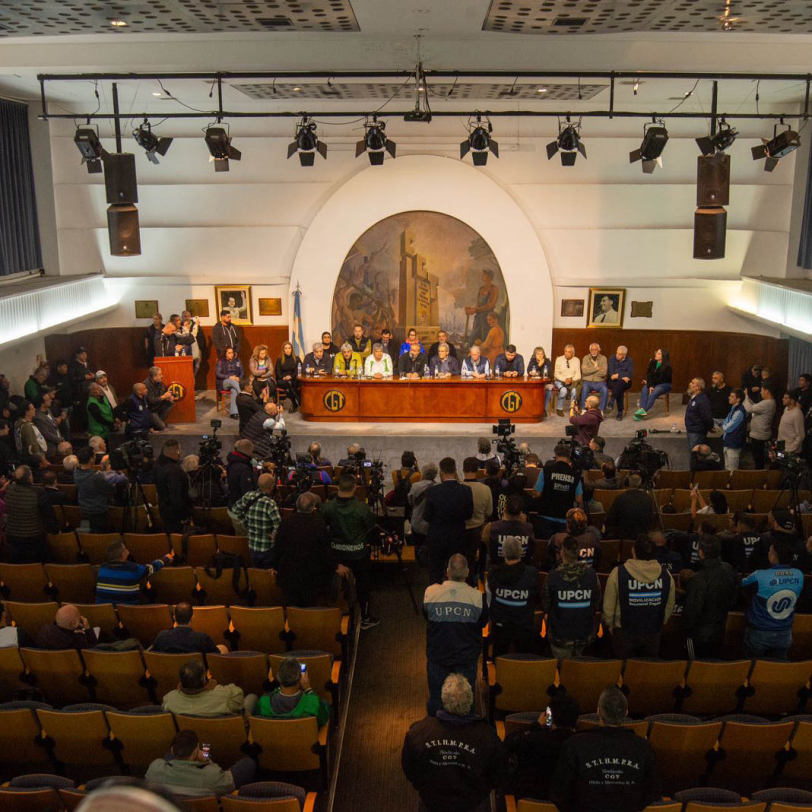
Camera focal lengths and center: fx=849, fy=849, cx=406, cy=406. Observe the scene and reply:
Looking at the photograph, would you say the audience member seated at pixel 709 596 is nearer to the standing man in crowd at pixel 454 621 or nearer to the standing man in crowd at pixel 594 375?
the standing man in crowd at pixel 454 621

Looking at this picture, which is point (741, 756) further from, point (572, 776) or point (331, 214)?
point (331, 214)

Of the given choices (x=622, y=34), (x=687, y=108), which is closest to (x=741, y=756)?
(x=622, y=34)

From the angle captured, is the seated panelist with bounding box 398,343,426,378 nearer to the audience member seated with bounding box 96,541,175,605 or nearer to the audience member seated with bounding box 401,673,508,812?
the audience member seated with bounding box 96,541,175,605

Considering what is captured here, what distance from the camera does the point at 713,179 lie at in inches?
408

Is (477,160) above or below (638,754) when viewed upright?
above

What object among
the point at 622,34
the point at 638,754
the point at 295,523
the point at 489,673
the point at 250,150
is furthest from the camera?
the point at 250,150

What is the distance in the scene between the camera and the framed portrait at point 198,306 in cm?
1502

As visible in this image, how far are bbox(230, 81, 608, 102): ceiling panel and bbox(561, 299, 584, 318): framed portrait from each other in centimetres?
348

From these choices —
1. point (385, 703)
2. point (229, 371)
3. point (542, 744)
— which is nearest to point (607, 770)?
point (542, 744)

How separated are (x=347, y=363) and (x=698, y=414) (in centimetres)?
519

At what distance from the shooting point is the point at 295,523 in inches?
237

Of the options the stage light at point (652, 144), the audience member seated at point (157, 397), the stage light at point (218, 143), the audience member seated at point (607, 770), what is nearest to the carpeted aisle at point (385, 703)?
the audience member seated at point (607, 770)

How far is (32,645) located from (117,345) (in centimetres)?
983

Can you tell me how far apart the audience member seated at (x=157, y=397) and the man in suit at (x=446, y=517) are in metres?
6.32
